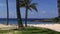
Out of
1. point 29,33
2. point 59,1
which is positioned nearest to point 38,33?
point 29,33

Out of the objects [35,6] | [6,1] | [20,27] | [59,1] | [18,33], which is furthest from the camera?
[59,1]

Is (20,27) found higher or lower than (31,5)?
lower

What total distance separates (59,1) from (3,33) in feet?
73.0

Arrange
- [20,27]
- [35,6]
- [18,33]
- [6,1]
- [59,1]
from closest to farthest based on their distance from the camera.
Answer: [18,33], [20,27], [35,6], [6,1], [59,1]

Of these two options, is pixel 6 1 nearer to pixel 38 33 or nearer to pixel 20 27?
Result: pixel 20 27

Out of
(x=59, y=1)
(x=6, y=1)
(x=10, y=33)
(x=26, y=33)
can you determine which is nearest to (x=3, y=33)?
(x=10, y=33)

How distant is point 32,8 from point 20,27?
11151 mm

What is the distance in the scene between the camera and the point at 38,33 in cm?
2169

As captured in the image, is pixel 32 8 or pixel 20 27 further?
pixel 32 8

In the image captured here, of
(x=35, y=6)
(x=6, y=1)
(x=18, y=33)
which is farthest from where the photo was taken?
(x=6, y=1)

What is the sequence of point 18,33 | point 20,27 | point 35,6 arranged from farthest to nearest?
point 35,6
point 20,27
point 18,33

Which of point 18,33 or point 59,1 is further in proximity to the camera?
point 59,1

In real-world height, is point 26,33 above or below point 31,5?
below

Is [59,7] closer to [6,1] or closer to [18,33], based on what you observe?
[6,1]
